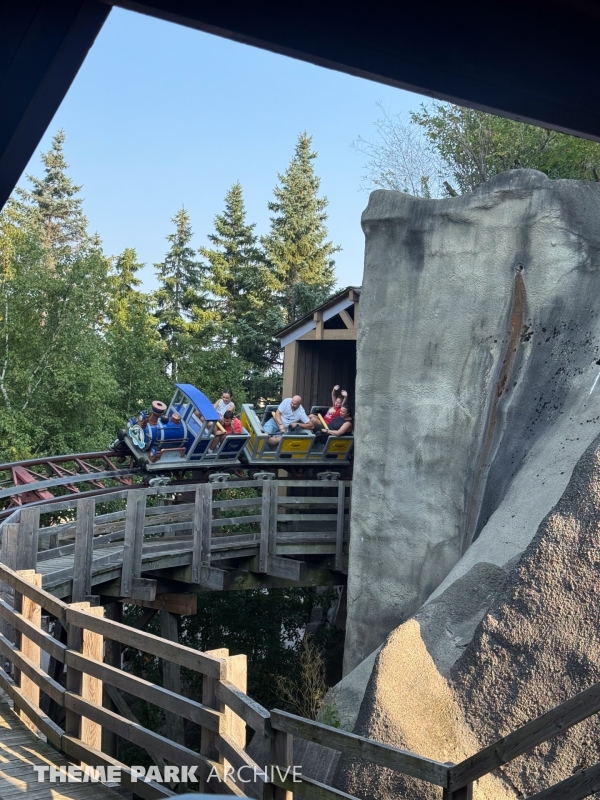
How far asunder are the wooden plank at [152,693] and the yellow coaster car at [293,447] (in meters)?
10.5

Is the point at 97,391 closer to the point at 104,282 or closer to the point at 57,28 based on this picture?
the point at 104,282

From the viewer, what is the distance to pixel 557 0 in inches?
58.6

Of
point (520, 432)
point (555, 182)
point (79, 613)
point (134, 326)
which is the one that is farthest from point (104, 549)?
point (134, 326)

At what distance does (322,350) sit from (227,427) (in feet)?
15.1

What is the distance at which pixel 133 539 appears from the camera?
10.2 m

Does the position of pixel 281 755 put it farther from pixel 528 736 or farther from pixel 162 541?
pixel 162 541

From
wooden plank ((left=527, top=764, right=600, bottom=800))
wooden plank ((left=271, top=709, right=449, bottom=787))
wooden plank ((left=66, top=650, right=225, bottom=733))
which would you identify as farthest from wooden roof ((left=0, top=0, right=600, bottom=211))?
wooden plank ((left=66, top=650, right=225, bottom=733))

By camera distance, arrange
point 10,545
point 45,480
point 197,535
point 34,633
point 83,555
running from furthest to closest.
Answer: point 45,480, point 197,535, point 83,555, point 10,545, point 34,633

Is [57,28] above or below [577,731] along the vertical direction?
above

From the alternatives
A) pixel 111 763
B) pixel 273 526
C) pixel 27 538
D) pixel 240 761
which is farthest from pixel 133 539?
pixel 240 761

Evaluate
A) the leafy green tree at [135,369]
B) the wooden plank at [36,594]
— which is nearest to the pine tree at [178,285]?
the leafy green tree at [135,369]

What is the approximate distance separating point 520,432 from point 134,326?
2013cm

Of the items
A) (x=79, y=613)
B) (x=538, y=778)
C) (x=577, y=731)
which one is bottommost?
(x=538, y=778)

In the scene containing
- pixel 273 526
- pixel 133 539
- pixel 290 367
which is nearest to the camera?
pixel 133 539
